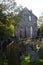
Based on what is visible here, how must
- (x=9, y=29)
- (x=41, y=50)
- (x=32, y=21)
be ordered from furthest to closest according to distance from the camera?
(x=32, y=21), (x=9, y=29), (x=41, y=50)

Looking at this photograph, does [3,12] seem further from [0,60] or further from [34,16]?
[34,16]

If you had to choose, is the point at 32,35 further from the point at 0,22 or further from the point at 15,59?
the point at 15,59

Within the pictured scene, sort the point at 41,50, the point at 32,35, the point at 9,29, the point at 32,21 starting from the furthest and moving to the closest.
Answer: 1. the point at 32,21
2. the point at 32,35
3. the point at 9,29
4. the point at 41,50

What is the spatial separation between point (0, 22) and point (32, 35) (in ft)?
120

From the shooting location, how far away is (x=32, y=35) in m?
62.2

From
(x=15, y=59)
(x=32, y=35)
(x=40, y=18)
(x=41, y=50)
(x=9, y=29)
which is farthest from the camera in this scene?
(x=40, y=18)

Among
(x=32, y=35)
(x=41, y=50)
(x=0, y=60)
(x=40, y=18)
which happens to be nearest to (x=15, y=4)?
(x=41, y=50)

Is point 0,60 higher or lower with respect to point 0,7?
lower

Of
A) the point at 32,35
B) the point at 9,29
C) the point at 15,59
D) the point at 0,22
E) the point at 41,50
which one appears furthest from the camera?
the point at 32,35

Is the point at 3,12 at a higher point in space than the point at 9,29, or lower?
higher

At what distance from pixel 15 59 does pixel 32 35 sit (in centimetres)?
5236

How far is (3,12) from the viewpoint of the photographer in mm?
27156

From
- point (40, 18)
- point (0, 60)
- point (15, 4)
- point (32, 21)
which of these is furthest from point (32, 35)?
point (0, 60)

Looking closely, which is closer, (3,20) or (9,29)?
(3,20)
